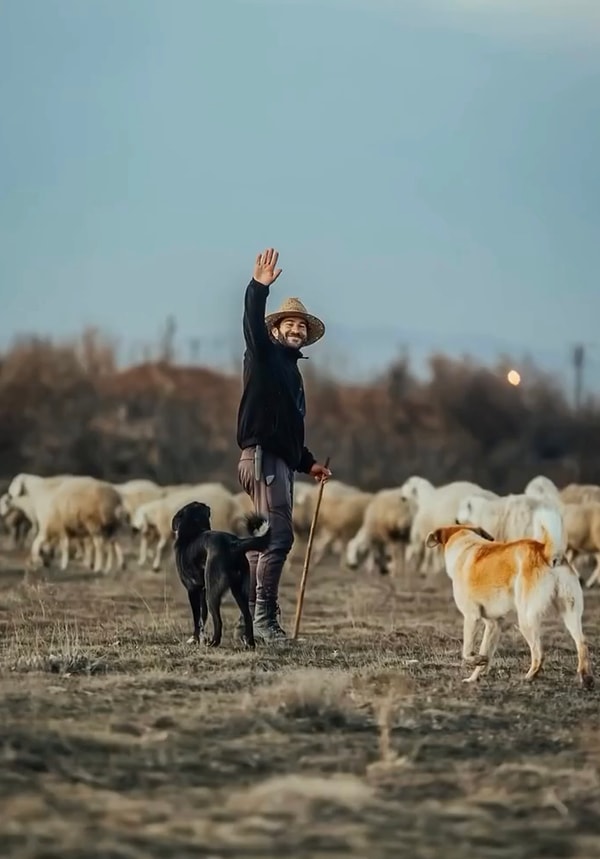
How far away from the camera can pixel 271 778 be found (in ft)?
18.5

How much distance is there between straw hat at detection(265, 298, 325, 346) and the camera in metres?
10.6

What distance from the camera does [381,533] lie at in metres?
24.8

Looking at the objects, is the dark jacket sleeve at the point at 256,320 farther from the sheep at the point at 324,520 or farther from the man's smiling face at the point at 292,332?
the sheep at the point at 324,520

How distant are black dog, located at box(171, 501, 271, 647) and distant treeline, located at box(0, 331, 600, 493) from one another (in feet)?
128

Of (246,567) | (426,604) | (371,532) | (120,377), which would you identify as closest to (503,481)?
(120,377)

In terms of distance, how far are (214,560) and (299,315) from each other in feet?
6.57

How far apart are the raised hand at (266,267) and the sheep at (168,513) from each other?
12.9m

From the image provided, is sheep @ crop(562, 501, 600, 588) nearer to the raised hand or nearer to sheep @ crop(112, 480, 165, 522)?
sheep @ crop(112, 480, 165, 522)

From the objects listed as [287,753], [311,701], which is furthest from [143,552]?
[287,753]

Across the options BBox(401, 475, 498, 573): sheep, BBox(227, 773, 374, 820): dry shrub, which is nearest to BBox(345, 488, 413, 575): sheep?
BBox(401, 475, 498, 573): sheep

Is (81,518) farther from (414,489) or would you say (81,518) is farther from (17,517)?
(414,489)

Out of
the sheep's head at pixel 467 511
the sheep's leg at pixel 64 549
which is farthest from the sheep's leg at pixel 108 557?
the sheep's head at pixel 467 511

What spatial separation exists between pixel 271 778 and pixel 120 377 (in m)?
52.5

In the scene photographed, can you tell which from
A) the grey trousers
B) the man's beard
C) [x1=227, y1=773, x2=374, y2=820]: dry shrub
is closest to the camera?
[x1=227, y1=773, x2=374, y2=820]: dry shrub
